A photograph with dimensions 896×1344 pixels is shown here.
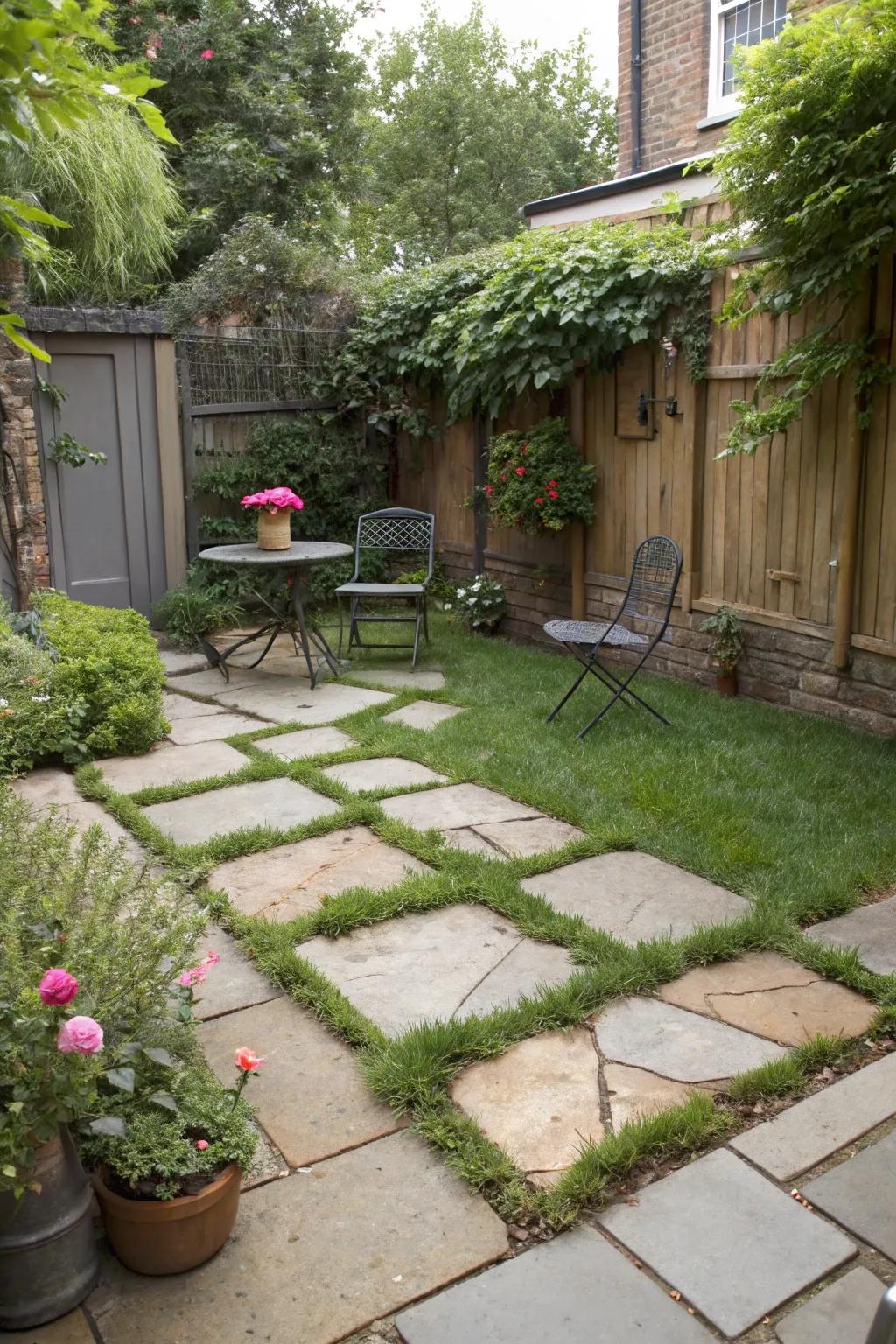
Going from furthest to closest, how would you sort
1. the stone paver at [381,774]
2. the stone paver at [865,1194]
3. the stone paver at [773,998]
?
1. the stone paver at [381,774]
2. the stone paver at [773,998]
3. the stone paver at [865,1194]

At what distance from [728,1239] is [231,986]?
55.2 inches

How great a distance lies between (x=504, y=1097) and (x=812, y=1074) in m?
0.70

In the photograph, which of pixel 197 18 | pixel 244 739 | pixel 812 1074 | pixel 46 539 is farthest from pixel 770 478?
pixel 197 18

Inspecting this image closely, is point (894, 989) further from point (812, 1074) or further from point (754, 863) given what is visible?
point (754, 863)

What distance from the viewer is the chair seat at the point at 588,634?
497 cm

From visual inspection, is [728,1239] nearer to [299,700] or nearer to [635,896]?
[635,896]

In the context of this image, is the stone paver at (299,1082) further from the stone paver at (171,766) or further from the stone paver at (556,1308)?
the stone paver at (171,766)

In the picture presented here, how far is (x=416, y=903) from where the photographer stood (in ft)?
10.6

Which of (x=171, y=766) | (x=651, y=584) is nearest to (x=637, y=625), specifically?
(x=651, y=584)

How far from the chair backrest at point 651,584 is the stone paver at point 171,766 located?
77.1 inches

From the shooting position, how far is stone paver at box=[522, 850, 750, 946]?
3098 millimetres

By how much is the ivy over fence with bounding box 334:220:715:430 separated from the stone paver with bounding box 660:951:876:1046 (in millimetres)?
3419

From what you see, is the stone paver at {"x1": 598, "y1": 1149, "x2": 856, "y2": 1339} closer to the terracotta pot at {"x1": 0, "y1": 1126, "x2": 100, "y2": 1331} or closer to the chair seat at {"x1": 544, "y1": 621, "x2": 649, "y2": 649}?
the terracotta pot at {"x1": 0, "y1": 1126, "x2": 100, "y2": 1331}

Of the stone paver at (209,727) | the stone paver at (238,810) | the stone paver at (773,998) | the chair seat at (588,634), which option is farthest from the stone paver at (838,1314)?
the stone paver at (209,727)
